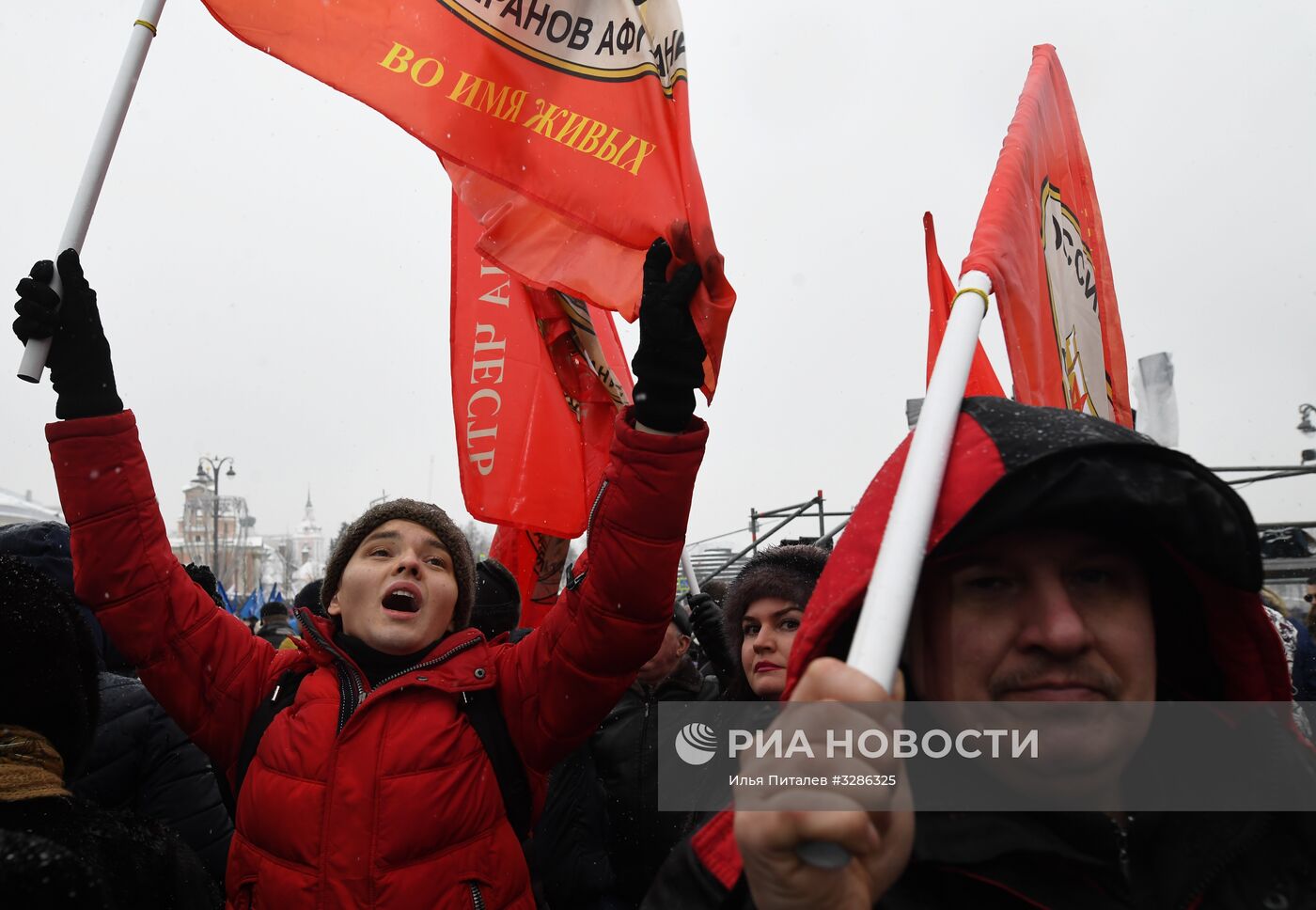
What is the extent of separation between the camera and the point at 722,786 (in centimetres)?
273

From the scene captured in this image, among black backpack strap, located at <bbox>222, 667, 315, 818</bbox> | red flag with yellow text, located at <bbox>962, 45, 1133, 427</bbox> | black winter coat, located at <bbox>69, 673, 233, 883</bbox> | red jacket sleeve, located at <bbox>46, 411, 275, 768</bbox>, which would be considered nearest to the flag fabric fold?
red flag with yellow text, located at <bbox>962, 45, 1133, 427</bbox>

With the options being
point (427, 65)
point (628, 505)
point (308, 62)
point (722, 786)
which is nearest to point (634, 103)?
point (427, 65)

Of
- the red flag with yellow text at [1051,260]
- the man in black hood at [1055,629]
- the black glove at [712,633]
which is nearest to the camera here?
the man in black hood at [1055,629]

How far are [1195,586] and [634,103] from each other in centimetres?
206

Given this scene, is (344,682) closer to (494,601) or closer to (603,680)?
(603,680)

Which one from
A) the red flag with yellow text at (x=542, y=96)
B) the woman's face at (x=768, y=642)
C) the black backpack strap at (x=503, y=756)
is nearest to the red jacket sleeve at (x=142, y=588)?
the black backpack strap at (x=503, y=756)

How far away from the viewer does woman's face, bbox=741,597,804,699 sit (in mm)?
2602

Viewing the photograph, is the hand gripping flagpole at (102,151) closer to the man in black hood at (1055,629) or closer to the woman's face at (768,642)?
the man in black hood at (1055,629)

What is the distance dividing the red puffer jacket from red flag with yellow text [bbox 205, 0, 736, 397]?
0.87 metres

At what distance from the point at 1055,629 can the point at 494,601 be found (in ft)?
9.42

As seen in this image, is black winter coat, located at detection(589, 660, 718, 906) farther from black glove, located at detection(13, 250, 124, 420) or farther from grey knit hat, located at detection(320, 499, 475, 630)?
black glove, located at detection(13, 250, 124, 420)

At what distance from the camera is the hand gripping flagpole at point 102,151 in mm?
2049

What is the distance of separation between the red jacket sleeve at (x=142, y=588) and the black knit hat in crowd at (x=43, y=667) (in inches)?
16.2

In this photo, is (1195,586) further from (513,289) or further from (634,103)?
(513,289)
